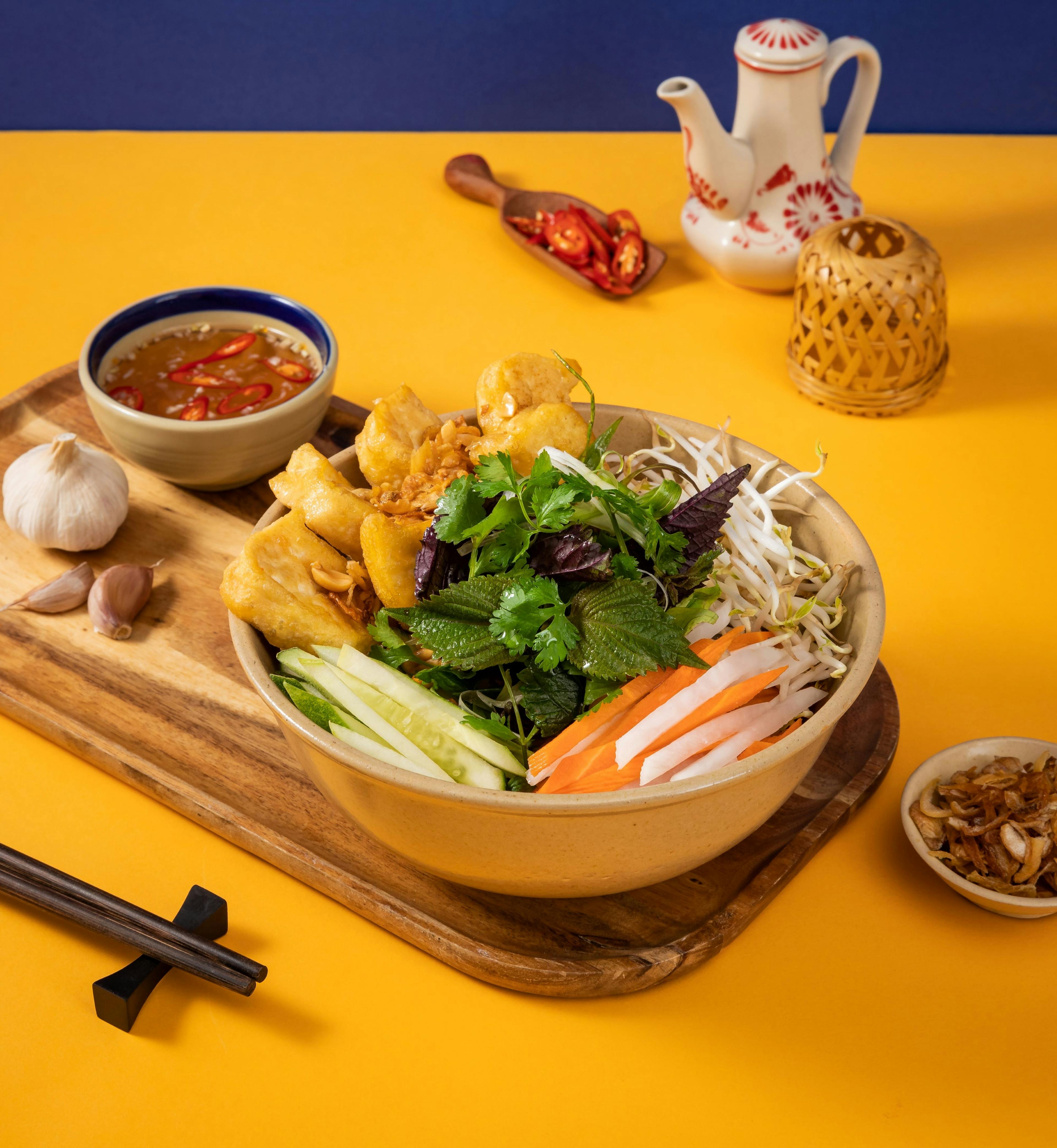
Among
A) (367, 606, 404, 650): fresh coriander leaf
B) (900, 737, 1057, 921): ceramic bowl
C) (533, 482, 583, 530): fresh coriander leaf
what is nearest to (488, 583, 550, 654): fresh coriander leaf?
(533, 482, 583, 530): fresh coriander leaf

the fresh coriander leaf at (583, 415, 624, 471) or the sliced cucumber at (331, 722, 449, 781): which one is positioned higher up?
the fresh coriander leaf at (583, 415, 624, 471)

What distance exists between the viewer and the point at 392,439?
205 cm

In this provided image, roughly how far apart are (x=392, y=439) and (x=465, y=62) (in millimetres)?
3043

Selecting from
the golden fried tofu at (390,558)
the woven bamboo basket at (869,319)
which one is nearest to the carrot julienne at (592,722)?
the golden fried tofu at (390,558)

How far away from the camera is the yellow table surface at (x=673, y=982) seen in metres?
1.68

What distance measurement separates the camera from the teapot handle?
330 cm

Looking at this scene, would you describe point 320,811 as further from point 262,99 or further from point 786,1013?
point 262,99

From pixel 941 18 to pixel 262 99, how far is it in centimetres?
262

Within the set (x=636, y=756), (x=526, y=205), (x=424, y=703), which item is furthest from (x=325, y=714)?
(x=526, y=205)

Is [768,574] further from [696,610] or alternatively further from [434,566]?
[434,566]

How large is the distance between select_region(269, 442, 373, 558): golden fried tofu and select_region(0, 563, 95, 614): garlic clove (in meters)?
0.62

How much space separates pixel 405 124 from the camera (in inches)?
187

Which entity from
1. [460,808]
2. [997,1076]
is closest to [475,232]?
[460,808]

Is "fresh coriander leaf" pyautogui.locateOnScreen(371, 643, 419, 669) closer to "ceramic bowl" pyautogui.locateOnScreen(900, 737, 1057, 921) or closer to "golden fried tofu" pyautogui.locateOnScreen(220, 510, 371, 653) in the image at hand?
"golden fried tofu" pyautogui.locateOnScreen(220, 510, 371, 653)
